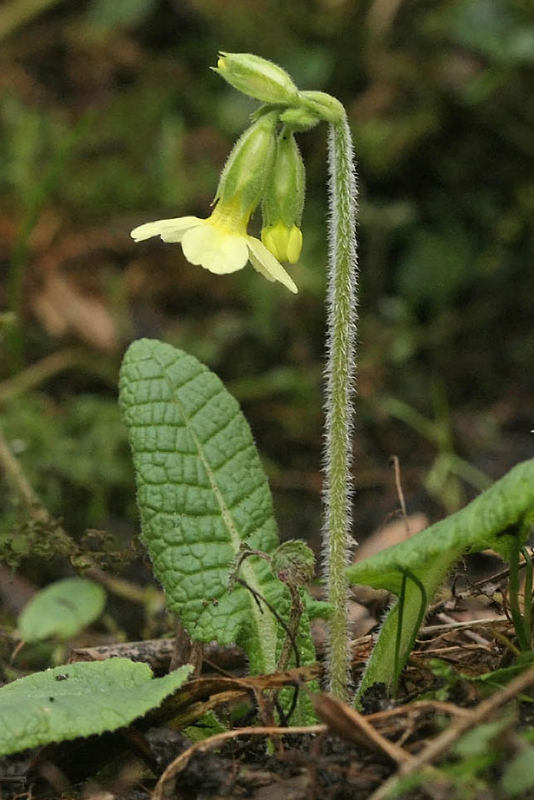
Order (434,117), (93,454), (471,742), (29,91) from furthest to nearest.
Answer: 1. (29,91)
2. (434,117)
3. (93,454)
4. (471,742)

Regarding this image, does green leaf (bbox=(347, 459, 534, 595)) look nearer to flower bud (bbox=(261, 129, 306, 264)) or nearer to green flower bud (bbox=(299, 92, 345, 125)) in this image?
flower bud (bbox=(261, 129, 306, 264))

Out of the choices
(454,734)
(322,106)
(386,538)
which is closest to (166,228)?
(322,106)

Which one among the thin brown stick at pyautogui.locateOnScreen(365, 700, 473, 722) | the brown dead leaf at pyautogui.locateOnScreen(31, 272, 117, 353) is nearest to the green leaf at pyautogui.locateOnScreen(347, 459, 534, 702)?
the thin brown stick at pyautogui.locateOnScreen(365, 700, 473, 722)

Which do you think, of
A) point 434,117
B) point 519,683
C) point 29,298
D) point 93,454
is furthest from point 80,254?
point 519,683

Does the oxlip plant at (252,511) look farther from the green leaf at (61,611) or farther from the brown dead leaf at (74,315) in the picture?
the brown dead leaf at (74,315)

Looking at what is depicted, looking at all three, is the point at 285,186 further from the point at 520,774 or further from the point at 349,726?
the point at 520,774

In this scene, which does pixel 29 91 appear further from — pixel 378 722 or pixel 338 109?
pixel 378 722

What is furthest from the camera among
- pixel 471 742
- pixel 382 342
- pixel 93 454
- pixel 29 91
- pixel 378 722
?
pixel 29 91
